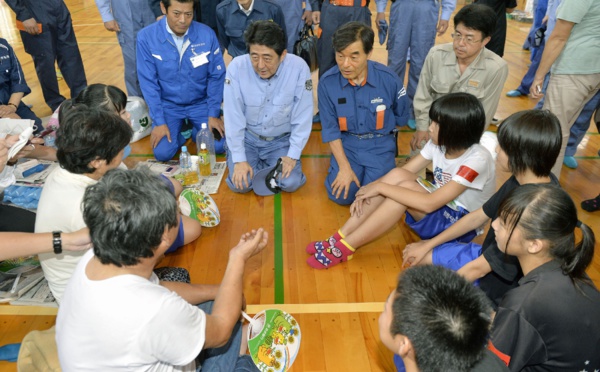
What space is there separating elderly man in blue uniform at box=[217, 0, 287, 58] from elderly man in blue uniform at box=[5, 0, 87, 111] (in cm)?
174

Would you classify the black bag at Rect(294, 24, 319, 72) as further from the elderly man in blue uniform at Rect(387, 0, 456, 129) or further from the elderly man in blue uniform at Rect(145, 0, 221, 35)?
the elderly man in blue uniform at Rect(145, 0, 221, 35)

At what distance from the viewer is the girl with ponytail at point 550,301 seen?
1456 millimetres

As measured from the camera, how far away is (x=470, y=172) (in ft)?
8.39

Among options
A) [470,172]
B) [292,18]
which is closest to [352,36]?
[470,172]

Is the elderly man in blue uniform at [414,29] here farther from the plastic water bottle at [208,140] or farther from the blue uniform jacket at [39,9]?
the blue uniform jacket at [39,9]

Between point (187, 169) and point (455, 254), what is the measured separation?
7.39 feet

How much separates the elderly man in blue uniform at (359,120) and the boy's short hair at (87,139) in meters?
1.67

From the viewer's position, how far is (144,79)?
3941mm

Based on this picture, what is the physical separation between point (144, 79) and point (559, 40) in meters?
3.28

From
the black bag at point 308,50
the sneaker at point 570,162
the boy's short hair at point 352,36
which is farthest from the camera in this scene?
the black bag at point 308,50

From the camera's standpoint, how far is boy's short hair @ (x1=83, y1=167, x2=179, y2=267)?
53.6 inches

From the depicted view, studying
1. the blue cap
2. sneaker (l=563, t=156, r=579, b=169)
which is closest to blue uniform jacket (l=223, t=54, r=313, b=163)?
the blue cap

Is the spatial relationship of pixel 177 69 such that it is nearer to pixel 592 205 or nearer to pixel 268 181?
pixel 268 181

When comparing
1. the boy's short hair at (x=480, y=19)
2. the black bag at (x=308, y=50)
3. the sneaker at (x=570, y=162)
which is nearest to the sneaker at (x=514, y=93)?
the sneaker at (x=570, y=162)
